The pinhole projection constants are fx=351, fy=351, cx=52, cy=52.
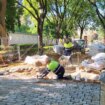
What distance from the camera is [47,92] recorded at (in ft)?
36.6

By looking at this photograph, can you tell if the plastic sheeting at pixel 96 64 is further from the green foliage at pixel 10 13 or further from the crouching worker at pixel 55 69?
the green foliage at pixel 10 13

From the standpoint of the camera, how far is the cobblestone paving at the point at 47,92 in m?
9.84

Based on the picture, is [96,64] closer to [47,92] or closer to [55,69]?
[55,69]

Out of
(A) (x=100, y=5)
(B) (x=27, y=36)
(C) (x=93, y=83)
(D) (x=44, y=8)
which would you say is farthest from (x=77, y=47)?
(B) (x=27, y=36)

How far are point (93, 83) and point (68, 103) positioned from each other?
3.42 meters

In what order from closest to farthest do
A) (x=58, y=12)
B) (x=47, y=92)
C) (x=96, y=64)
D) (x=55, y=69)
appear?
(x=47, y=92), (x=55, y=69), (x=96, y=64), (x=58, y=12)

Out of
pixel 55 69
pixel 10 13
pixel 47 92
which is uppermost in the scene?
pixel 10 13

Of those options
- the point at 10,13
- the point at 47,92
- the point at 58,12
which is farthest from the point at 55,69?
the point at 58,12

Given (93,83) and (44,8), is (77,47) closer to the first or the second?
(44,8)

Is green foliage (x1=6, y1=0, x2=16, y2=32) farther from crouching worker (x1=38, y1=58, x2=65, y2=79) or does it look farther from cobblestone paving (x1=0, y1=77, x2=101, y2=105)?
cobblestone paving (x1=0, y1=77, x2=101, y2=105)

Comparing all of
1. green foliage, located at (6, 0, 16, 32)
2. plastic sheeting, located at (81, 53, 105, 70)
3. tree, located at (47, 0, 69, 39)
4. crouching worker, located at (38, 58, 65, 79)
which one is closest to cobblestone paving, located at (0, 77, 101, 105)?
crouching worker, located at (38, 58, 65, 79)

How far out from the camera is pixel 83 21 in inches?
2437

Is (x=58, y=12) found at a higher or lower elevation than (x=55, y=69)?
higher

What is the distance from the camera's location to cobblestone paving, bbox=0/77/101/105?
984 centimetres
